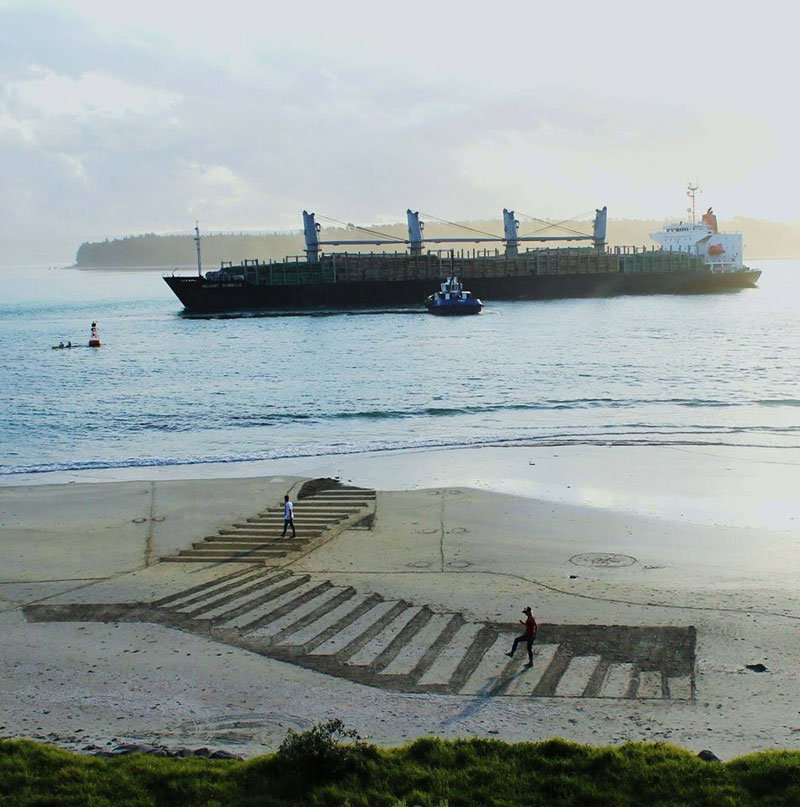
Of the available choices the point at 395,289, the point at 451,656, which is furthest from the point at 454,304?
the point at 451,656

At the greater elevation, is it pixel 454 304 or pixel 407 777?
pixel 454 304

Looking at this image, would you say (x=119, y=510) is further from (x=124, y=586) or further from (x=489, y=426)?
(x=489, y=426)

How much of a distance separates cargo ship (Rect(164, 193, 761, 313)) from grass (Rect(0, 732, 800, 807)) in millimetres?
110629

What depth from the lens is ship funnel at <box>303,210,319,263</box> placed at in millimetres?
132750

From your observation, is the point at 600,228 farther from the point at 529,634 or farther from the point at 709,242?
the point at 529,634

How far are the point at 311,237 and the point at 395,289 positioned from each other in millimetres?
19343

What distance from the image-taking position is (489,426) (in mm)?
40656

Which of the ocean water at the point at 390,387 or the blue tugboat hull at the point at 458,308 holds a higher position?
the blue tugboat hull at the point at 458,308

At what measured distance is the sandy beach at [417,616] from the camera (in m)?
12.4

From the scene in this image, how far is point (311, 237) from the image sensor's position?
135 m

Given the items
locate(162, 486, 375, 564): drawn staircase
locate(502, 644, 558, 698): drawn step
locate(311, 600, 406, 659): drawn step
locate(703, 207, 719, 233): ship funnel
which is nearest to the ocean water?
locate(162, 486, 375, 564): drawn staircase

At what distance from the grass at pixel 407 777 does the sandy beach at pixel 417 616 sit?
0.92m

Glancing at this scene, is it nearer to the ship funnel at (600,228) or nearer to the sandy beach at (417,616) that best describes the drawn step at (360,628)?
the sandy beach at (417,616)

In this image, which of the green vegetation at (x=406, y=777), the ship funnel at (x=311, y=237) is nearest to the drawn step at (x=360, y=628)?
the green vegetation at (x=406, y=777)
